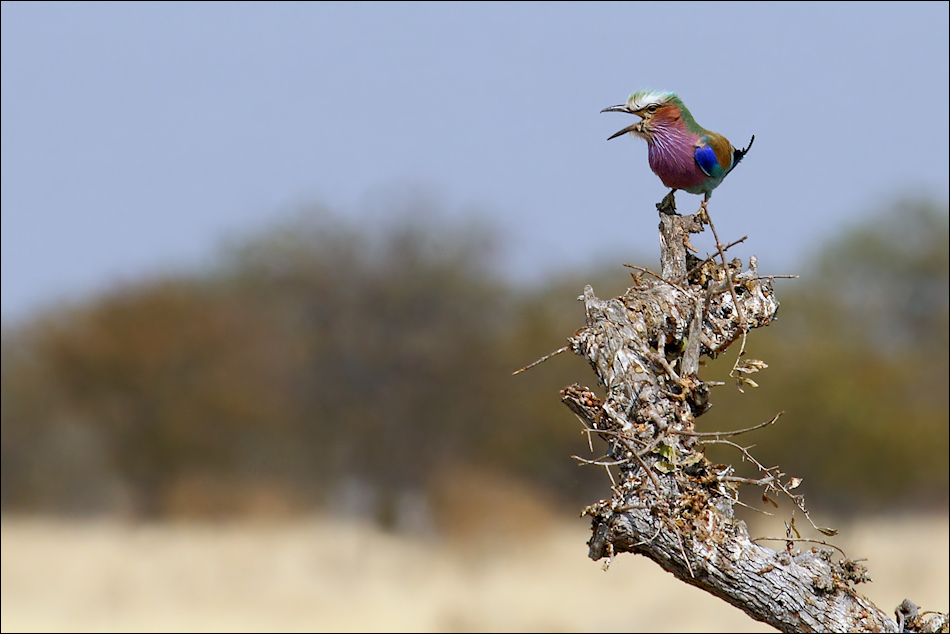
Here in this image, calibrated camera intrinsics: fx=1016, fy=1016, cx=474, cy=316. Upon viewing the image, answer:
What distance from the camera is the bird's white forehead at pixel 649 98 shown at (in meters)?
3.29

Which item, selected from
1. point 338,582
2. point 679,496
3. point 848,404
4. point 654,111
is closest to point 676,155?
point 654,111

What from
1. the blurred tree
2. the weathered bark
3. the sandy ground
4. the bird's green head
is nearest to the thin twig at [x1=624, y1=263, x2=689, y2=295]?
the weathered bark

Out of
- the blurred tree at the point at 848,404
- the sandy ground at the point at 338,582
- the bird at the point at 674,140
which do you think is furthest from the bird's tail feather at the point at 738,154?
the blurred tree at the point at 848,404

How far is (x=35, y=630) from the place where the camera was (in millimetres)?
9969

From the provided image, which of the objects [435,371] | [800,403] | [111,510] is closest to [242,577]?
[111,510]

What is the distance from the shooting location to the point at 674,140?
10.8 feet

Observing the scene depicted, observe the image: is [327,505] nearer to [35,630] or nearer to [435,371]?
[435,371]

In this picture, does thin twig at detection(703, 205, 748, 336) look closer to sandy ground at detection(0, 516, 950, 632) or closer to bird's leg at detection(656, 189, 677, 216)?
bird's leg at detection(656, 189, 677, 216)

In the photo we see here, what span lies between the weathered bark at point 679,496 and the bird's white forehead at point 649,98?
28.2 inches

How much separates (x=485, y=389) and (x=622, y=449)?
960cm

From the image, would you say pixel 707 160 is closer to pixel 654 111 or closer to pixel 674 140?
pixel 674 140

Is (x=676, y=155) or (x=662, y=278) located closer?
(x=662, y=278)

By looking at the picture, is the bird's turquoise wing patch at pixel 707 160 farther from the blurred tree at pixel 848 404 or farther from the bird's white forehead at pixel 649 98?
the blurred tree at pixel 848 404

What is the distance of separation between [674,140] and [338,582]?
8.87 meters
